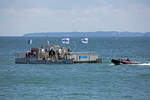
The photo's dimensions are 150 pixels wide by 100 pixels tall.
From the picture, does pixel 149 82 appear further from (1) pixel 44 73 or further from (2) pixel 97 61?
(2) pixel 97 61

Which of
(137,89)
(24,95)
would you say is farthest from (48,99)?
(137,89)

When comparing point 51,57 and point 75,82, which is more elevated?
point 51,57

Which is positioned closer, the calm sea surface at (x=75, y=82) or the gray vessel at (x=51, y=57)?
Result: the calm sea surface at (x=75, y=82)

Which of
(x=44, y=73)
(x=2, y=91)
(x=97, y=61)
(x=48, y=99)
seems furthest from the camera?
(x=97, y=61)

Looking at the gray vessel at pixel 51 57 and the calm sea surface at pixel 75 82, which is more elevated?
the gray vessel at pixel 51 57

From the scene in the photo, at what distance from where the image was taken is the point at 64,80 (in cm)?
5075

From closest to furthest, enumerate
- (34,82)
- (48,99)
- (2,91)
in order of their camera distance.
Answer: (48,99), (2,91), (34,82)

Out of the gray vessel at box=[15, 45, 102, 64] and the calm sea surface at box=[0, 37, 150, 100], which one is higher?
the gray vessel at box=[15, 45, 102, 64]

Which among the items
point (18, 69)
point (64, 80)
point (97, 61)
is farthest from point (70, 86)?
point (97, 61)

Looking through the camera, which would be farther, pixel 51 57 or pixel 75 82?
pixel 51 57

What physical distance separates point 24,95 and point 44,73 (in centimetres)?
1704

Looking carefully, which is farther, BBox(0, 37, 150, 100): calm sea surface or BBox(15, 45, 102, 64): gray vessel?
BBox(15, 45, 102, 64): gray vessel

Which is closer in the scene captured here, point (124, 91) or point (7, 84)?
point (124, 91)

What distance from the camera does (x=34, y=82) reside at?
49.1m
